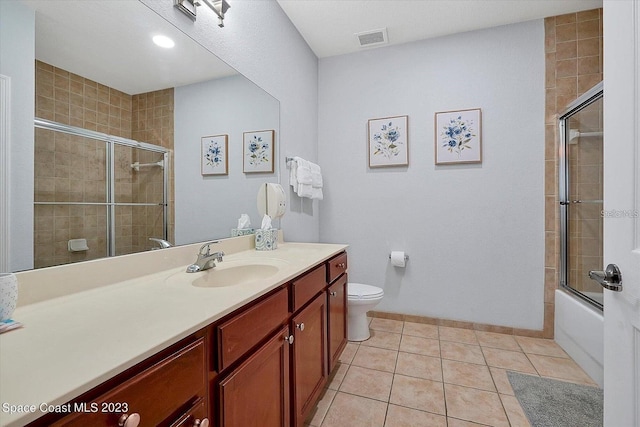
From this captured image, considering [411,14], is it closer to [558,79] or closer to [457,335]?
[558,79]

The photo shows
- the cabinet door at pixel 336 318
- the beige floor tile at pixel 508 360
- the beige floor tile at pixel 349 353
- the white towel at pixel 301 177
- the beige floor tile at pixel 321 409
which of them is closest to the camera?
the beige floor tile at pixel 321 409

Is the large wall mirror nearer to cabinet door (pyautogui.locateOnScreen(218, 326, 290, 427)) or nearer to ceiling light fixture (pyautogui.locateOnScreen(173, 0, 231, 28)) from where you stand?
ceiling light fixture (pyautogui.locateOnScreen(173, 0, 231, 28))

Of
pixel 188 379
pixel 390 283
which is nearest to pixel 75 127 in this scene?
pixel 188 379

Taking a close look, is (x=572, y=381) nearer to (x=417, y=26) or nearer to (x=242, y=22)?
(x=417, y=26)

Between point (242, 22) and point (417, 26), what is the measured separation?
1444 mm

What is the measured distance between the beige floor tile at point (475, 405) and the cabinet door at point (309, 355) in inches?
27.5

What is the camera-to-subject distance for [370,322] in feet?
8.52

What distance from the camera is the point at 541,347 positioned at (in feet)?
6.95

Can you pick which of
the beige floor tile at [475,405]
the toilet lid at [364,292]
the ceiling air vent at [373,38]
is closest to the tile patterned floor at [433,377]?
the beige floor tile at [475,405]

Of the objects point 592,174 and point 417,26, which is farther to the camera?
point 417,26

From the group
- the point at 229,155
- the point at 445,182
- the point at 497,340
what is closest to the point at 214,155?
the point at 229,155

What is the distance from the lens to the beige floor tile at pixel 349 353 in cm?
195

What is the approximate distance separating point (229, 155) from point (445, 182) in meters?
1.80

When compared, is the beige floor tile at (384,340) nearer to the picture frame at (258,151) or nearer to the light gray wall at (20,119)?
the picture frame at (258,151)
